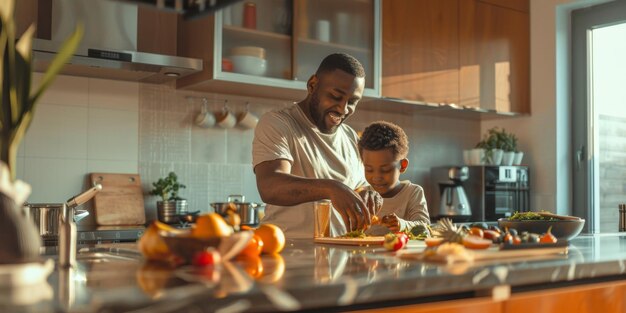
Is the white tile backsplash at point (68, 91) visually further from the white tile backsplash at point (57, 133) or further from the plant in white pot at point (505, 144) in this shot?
the plant in white pot at point (505, 144)

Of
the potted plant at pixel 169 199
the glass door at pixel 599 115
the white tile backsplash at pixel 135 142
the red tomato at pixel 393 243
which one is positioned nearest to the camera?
the red tomato at pixel 393 243

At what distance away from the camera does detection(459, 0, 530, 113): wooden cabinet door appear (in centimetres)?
473

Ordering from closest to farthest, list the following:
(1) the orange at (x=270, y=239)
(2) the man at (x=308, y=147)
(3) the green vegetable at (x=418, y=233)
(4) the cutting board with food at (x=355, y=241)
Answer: (1) the orange at (x=270, y=239), (4) the cutting board with food at (x=355, y=241), (3) the green vegetable at (x=418, y=233), (2) the man at (x=308, y=147)

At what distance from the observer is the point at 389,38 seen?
4324 millimetres

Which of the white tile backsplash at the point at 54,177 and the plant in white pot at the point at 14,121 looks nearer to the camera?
the plant in white pot at the point at 14,121

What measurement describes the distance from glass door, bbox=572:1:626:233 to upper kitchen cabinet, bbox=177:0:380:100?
1.55 m

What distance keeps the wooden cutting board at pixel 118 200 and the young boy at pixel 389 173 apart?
1572mm

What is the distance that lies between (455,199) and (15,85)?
375cm

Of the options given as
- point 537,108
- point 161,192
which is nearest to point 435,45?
point 537,108

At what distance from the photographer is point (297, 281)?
1.07 m

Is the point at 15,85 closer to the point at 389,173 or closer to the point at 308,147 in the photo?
the point at 308,147

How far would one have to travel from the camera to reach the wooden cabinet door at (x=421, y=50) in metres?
4.31

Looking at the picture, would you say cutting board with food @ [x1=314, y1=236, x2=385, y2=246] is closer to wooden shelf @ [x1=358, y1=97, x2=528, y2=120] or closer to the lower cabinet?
the lower cabinet

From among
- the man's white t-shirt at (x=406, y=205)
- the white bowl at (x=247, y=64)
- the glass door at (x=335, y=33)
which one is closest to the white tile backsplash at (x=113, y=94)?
the white bowl at (x=247, y=64)
